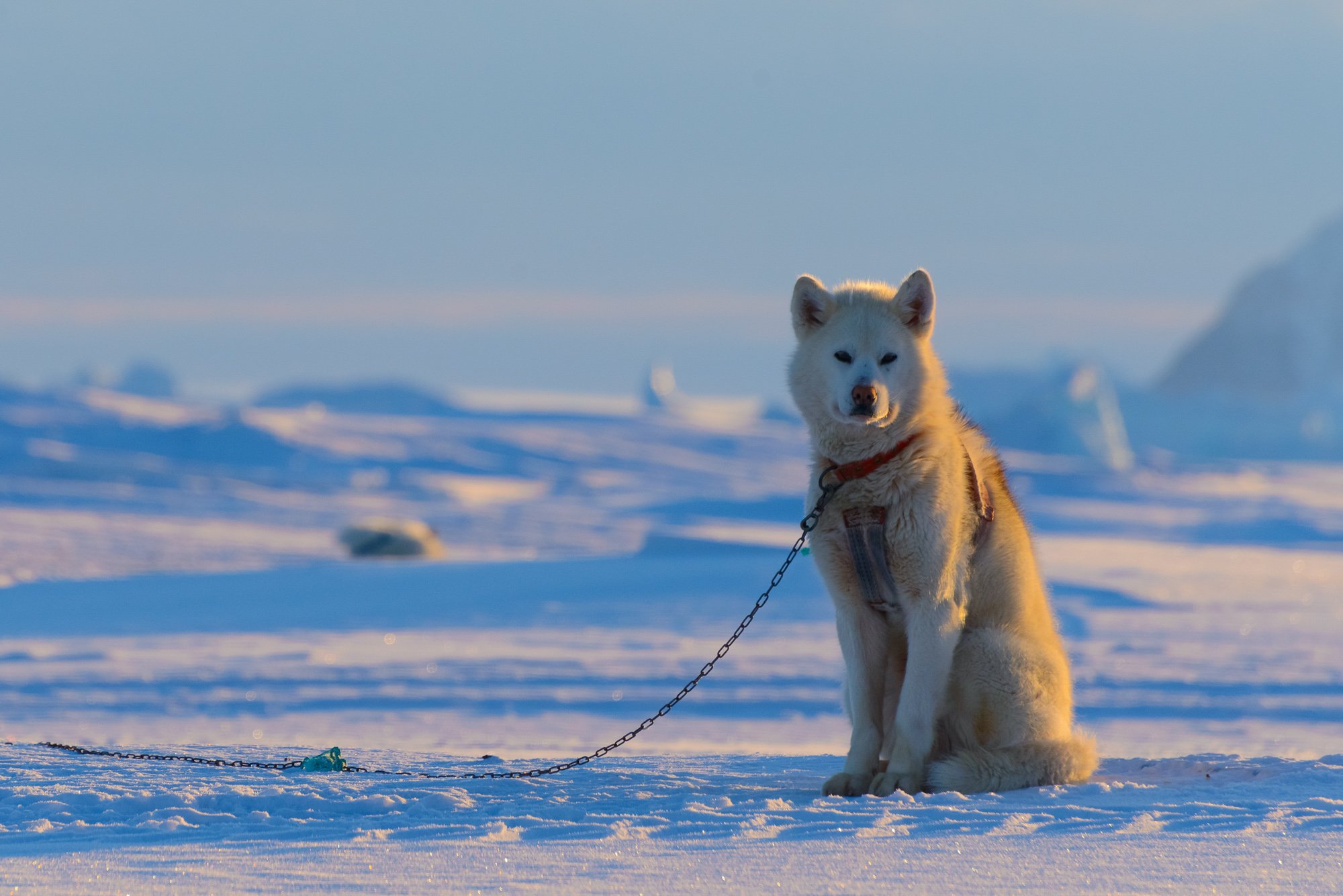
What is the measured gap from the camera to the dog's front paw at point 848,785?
418 centimetres

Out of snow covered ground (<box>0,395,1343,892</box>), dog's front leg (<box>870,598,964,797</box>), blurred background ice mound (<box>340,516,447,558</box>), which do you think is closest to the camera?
snow covered ground (<box>0,395,1343,892</box>)

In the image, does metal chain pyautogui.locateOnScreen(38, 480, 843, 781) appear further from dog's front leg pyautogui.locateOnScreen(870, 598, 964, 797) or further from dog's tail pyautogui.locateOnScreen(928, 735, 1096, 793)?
dog's tail pyautogui.locateOnScreen(928, 735, 1096, 793)

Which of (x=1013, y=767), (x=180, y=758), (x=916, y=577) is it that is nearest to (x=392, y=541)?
A: (x=180, y=758)

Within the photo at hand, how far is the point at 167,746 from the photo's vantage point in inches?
218

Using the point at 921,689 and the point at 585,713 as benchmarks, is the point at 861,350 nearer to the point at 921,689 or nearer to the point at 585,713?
the point at 921,689

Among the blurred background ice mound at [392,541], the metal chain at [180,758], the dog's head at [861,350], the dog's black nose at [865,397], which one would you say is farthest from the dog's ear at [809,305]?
the blurred background ice mound at [392,541]

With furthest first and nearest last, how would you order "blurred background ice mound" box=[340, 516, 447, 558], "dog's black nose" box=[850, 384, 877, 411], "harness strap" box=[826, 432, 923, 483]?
"blurred background ice mound" box=[340, 516, 447, 558] < "harness strap" box=[826, 432, 923, 483] < "dog's black nose" box=[850, 384, 877, 411]

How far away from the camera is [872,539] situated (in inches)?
159

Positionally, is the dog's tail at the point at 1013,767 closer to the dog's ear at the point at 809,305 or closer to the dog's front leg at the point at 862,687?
the dog's front leg at the point at 862,687

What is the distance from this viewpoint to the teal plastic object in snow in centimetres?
476

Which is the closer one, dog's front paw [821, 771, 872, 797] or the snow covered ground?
the snow covered ground

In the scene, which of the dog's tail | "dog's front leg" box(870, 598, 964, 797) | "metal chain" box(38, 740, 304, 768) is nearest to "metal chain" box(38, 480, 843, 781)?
"metal chain" box(38, 740, 304, 768)

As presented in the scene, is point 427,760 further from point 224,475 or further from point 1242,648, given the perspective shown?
point 224,475

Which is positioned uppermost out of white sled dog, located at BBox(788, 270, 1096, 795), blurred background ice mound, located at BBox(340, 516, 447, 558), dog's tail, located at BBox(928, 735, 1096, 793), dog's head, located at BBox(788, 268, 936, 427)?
blurred background ice mound, located at BBox(340, 516, 447, 558)
